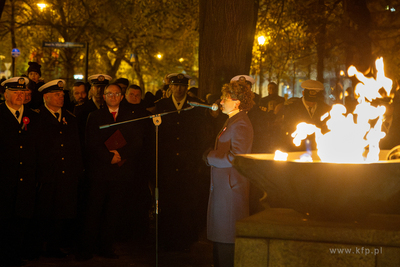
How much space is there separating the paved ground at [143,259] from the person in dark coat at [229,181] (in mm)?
1372

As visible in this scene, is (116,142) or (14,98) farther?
(116,142)

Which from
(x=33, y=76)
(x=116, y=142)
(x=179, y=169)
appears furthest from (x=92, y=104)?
(x=33, y=76)

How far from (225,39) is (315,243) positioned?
4549 millimetres

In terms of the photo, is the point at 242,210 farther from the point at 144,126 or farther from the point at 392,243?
the point at 144,126

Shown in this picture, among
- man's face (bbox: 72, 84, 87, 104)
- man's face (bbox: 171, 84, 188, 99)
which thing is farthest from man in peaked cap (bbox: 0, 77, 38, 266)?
man's face (bbox: 72, 84, 87, 104)

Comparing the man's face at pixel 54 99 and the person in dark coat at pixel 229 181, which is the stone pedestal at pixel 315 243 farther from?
the man's face at pixel 54 99

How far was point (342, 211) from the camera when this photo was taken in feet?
15.1

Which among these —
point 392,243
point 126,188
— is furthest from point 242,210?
point 126,188

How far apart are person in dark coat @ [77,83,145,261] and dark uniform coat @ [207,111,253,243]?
1.87 m

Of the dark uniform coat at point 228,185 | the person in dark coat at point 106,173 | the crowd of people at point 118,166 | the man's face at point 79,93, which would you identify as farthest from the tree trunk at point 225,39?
the dark uniform coat at point 228,185

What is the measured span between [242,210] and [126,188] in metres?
2.18

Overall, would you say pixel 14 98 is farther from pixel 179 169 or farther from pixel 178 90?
pixel 179 169

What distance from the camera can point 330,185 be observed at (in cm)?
441

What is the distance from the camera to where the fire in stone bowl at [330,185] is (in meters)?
4.36
